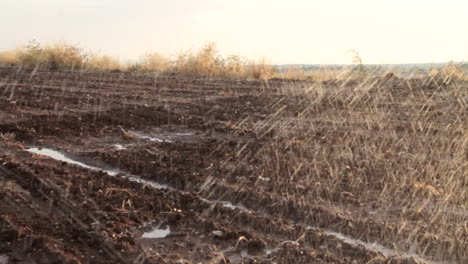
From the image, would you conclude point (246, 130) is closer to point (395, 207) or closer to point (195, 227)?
point (395, 207)

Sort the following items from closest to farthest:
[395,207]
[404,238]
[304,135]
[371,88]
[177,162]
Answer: [404,238] → [395,207] → [177,162] → [304,135] → [371,88]

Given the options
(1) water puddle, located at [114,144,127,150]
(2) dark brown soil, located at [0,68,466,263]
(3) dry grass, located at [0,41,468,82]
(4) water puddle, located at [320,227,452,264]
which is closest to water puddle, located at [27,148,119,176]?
(2) dark brown soil, located at [0,68,466,263]

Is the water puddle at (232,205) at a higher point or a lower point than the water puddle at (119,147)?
lower

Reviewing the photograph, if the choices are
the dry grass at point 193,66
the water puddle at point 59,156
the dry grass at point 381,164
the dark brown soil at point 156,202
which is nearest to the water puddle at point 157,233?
the dark brown soil at point 156,202

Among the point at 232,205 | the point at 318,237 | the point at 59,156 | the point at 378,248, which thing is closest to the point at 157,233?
the point at 232,205

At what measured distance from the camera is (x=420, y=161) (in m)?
6.29

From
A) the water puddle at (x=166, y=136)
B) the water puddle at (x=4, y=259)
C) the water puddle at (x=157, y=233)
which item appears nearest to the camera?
the water puddle at (x=4, y=259)

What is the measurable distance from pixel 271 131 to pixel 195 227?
3.99 metres

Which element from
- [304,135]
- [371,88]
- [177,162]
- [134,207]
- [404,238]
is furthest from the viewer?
[371,88]

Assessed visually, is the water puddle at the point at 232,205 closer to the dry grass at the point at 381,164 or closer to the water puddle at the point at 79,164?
the dry grass at the point at 381,164

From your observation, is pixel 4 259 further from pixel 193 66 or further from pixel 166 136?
pixel 193 66

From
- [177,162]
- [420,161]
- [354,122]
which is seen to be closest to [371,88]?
[354,122]

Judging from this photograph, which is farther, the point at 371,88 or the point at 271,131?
the point at 371,88

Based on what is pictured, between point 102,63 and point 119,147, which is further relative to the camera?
point 102,63
